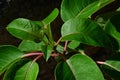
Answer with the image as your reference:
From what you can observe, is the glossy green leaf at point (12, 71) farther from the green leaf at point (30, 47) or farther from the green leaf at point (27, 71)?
the green leaf at point (30, 47)

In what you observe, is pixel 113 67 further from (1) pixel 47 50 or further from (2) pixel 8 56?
→ (2) pixel 8 56

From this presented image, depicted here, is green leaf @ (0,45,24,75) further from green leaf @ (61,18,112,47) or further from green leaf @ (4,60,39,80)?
green leaf @ (61,18,112,47)

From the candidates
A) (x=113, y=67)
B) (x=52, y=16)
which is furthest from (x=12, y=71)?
(x=113, y=67)

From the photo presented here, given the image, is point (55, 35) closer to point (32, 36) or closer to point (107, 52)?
point (107, 52)

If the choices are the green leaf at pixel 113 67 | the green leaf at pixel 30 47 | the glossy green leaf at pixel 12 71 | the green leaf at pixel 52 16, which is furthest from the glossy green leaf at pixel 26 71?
the green leaf at pixel 113 67

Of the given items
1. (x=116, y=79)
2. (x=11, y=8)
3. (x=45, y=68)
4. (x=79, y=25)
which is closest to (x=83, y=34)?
(x=79, y=25)

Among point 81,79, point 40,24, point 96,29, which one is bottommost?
point 81,79
